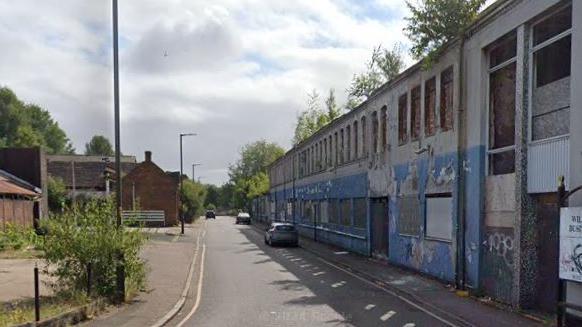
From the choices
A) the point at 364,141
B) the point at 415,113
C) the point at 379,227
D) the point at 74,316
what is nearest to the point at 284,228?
the point at 364,141

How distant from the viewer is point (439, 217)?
19188 millimetres

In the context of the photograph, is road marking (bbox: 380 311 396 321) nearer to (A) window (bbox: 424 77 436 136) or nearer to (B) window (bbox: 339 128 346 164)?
(A) window (bbox: 424 77 436 136)

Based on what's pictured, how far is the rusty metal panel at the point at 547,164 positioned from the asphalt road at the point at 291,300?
3542mm

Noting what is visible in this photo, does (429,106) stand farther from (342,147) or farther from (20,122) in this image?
(20,122)

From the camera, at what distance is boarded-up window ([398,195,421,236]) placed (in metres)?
21.4

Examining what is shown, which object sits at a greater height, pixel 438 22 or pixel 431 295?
pixel 438 22

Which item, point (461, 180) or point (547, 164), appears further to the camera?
point (461, 180)

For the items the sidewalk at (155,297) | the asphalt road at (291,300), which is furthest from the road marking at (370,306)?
the sidewalk at (155,297)

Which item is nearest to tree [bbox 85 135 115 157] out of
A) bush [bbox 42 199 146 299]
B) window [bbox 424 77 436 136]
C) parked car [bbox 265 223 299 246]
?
parked car [bbox 265 223 299 246]

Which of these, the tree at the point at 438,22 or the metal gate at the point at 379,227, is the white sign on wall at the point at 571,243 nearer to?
the tree at the point at 438,22

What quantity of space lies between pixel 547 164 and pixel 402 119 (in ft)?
35.9

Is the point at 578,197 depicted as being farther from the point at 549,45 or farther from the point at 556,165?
the point at 549,45

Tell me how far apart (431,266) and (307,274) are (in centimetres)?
438

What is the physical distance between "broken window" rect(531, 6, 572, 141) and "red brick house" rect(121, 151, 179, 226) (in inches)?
2077
